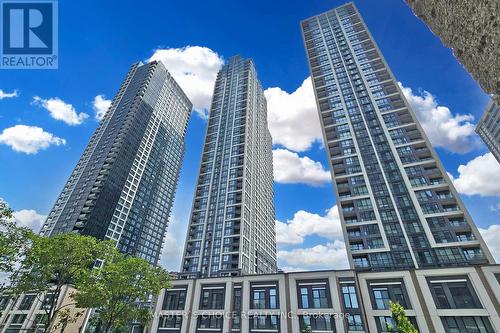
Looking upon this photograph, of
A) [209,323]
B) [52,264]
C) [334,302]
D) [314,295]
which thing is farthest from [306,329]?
[52,264]

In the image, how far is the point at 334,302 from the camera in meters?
29.6

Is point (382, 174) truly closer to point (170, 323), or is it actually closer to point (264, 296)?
point (264, 296)

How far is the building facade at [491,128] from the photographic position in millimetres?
86312

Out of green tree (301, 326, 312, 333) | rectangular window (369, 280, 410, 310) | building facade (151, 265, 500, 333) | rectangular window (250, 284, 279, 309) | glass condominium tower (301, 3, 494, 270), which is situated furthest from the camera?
glass condominium tower (301, 3, 494, 270)

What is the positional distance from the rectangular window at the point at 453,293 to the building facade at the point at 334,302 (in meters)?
0.08

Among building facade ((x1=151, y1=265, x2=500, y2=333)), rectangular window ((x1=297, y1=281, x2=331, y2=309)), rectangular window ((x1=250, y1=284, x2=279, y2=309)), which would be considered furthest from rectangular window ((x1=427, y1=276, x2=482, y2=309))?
rectangular window ((x1=250, y1=284, x2=279, y2=309))

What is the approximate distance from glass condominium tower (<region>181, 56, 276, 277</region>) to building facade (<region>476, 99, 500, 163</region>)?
8232cm

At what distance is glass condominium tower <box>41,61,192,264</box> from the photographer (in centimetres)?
8775

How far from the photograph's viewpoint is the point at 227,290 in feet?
114

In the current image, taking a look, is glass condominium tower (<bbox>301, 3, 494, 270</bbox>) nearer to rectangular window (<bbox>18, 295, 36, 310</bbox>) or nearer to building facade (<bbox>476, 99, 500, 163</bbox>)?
building facade (<bbox>476, 99, 500, 163</bbox>)

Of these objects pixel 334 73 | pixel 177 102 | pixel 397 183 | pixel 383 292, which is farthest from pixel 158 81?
pixel 383 292

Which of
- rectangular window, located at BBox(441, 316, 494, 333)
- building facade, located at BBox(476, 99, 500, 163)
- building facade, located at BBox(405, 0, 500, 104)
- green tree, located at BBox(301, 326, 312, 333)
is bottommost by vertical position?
green tree, located at BBox(301, 326, 312, 333)

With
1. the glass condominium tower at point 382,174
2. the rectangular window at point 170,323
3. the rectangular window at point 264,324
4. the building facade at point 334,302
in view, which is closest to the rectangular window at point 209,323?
the building facade at point 334,302

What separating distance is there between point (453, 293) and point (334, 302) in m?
12.5
